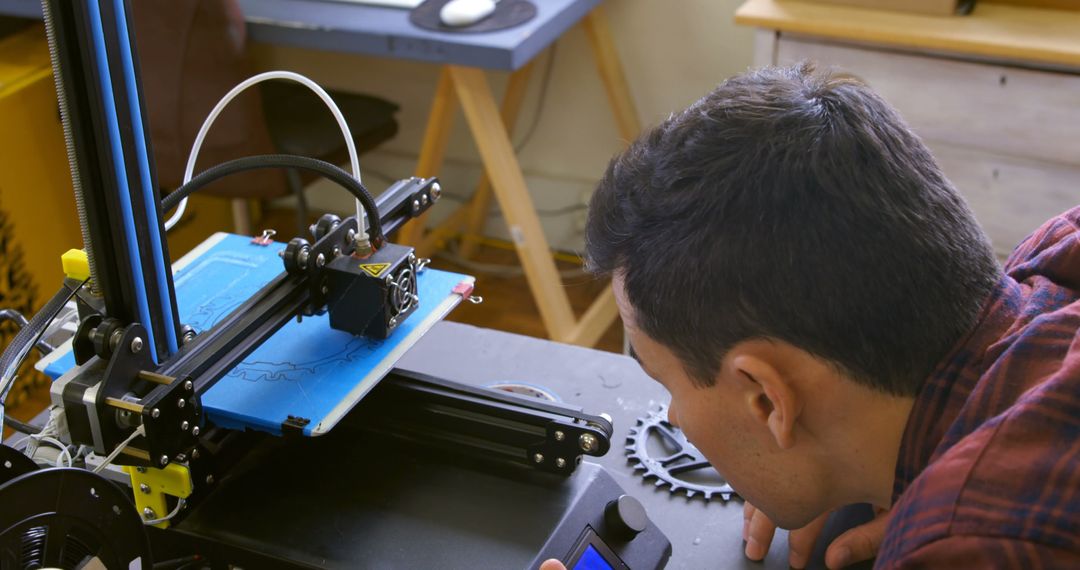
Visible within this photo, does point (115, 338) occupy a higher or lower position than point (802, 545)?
higher

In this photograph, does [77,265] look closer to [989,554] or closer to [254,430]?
[254,430]

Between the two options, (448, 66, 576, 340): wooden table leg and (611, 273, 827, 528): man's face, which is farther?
(448, 66, 576, 340): wooden table leg

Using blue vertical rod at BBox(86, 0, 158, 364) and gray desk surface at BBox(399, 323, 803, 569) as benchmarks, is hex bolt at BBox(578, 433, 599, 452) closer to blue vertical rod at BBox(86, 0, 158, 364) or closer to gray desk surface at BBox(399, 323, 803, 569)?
gray desk surface at BBox(399, 323, 803, 569)

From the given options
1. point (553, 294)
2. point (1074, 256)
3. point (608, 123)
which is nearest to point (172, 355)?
point (1074, 256)

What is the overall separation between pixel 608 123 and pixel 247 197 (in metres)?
0.94

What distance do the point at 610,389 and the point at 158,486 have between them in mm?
493

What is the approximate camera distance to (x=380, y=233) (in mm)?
990

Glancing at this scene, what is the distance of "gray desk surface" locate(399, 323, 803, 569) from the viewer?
99 centimetres

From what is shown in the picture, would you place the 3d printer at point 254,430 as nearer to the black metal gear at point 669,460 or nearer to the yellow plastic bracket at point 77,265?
the yellow plastic bracket at point 77,265

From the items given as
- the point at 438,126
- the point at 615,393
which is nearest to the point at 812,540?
the point at 615,393

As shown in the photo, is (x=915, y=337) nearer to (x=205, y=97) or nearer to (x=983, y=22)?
(x=983, y=22)

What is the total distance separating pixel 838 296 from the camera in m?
0.73

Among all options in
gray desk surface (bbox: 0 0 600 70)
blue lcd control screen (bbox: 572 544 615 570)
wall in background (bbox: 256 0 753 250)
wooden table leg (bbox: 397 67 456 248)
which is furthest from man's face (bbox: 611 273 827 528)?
wall in background (bbox: 256 0 753 250)

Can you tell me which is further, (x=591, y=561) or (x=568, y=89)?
(x=568, y=89)
